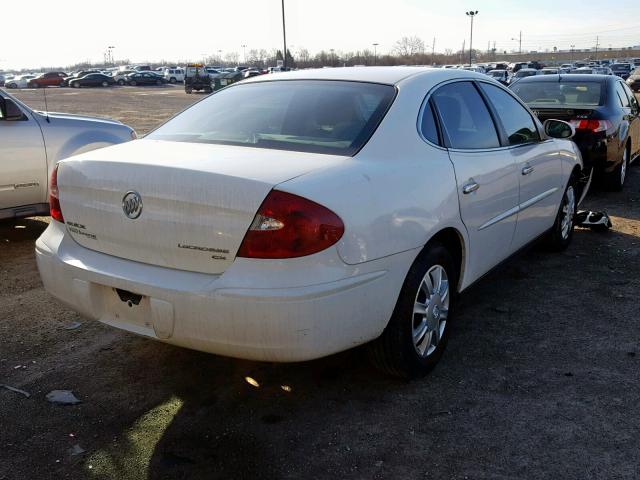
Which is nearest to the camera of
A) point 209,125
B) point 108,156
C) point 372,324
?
point 372,324

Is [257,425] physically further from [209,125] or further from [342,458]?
[209,125]

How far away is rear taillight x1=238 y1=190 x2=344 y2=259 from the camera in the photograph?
2688mm

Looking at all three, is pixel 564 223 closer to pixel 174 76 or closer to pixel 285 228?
pixel 285 228

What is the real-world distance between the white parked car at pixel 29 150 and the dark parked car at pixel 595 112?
5.60m

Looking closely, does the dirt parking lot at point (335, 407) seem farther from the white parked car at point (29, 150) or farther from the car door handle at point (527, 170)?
the white parked car at point (29, 150)

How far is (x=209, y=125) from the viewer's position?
3.70 metres

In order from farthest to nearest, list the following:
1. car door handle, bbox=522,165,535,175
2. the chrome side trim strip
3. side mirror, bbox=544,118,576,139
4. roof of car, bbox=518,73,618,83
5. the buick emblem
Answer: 1. roof of car, bbox=518,73,618,83
2. side mirror, bbox=544,118,576,139
3. car door handle, bbox=522,165,535,175
4. the chrome side trim strip
5. the buick emblem

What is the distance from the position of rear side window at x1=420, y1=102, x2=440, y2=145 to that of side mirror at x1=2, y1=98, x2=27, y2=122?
4276 millimetres

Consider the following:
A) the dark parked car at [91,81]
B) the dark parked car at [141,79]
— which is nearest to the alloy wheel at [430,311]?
the dark parked car at [91,81]

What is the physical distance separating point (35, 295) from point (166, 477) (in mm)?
2783

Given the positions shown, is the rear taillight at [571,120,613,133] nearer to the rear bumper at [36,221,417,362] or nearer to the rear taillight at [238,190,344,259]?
the rear bumper at [36,221,417,362]

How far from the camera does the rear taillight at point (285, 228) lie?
2.69m

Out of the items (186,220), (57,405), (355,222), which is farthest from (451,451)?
(57,405)

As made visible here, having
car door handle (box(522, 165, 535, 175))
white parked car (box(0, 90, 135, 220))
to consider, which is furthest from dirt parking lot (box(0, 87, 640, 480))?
white parked car (box(0, 90, 135, 220))
